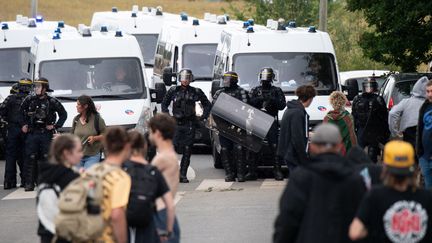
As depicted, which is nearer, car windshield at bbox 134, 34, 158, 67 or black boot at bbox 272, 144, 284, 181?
black boot at bbox 272, 144, 284, 181

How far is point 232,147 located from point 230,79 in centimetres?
119

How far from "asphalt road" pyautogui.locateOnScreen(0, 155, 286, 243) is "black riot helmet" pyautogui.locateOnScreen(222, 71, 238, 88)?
1.51 meters

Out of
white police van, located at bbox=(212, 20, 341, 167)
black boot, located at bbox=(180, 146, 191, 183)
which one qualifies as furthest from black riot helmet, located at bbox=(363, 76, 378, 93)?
black boot, located at bbox=(180, 146, 191, 183)

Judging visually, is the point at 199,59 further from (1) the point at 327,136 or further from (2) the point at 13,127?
(1) the point at 327,136

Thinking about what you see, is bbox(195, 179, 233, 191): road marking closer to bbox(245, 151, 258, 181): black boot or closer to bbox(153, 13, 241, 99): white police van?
bbox(245, 151, 258, 181): black boot

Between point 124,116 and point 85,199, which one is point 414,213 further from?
point 124,116

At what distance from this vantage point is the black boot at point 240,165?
64.8ft

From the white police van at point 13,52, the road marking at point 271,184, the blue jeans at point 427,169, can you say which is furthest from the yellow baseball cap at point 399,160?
the white police van at point 13,52

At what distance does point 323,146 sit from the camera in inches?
324

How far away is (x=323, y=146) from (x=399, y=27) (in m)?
17.6

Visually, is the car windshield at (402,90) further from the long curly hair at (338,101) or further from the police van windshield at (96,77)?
the long curly hair at (338,101)

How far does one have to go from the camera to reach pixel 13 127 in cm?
1964

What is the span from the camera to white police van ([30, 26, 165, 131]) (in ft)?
67.4

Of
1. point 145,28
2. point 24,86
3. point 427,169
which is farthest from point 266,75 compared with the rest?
point 145,28
